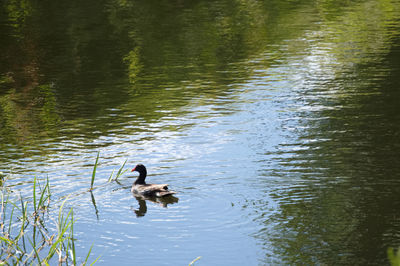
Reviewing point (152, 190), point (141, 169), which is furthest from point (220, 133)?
point (152, 190)

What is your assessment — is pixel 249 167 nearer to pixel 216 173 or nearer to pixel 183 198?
pixel 216 173

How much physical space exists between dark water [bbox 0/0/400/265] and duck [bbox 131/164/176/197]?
0.19 meters

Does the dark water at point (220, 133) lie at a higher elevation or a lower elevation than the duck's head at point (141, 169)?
lower

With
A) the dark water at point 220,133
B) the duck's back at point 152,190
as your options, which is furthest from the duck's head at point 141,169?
the dark water at point 220,133

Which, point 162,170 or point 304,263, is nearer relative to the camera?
point 304,263

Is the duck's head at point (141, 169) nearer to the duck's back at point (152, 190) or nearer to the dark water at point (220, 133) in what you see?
the duck's back at point (152, 190)

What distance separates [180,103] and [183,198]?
24.0 ft

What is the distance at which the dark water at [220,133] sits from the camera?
1047cm

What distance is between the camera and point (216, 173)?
1293 cm

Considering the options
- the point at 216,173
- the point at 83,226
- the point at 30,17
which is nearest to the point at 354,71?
the point at 216,173

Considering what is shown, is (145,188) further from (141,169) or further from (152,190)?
(141,169)

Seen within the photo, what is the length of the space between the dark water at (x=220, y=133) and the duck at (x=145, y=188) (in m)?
0.19

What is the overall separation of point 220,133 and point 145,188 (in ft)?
13.3

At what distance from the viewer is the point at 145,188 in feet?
39.5
